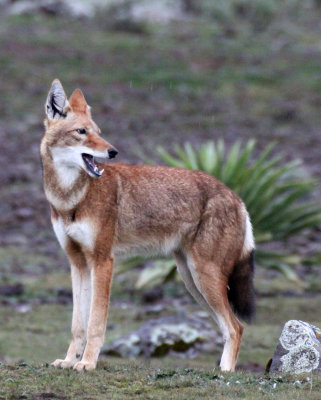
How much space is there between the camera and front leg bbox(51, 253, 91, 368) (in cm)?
729

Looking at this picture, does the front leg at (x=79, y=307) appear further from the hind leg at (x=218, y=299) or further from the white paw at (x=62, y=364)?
the hind leg at (x=218, y=299)

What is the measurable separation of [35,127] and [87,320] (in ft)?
52.0

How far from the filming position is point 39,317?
11539mm

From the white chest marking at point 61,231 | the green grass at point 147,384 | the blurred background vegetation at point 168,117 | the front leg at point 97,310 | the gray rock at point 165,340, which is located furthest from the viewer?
the blurred background vegetation at point 168,117

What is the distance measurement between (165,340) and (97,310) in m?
3.04

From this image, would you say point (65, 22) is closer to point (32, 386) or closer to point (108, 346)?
point (108, 346)

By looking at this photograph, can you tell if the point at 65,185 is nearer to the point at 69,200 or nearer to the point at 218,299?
the point at 69,200

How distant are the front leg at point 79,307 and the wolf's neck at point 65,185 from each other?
0.44m

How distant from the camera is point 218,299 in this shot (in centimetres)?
750

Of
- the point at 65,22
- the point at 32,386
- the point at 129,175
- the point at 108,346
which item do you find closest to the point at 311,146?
the point at 65,22

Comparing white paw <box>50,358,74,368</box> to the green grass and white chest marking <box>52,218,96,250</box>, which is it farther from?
white chest marking <box>52,218,96,250</box>

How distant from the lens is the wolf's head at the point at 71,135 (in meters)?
7.13

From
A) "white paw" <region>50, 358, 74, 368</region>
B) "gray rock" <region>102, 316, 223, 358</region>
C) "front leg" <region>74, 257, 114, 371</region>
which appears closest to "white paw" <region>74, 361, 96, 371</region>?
"front leg" <region>74, 257, 114, 371</region>

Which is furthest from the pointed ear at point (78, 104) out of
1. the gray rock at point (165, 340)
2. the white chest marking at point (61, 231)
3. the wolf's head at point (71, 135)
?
the gray rock at point (165, 340)
